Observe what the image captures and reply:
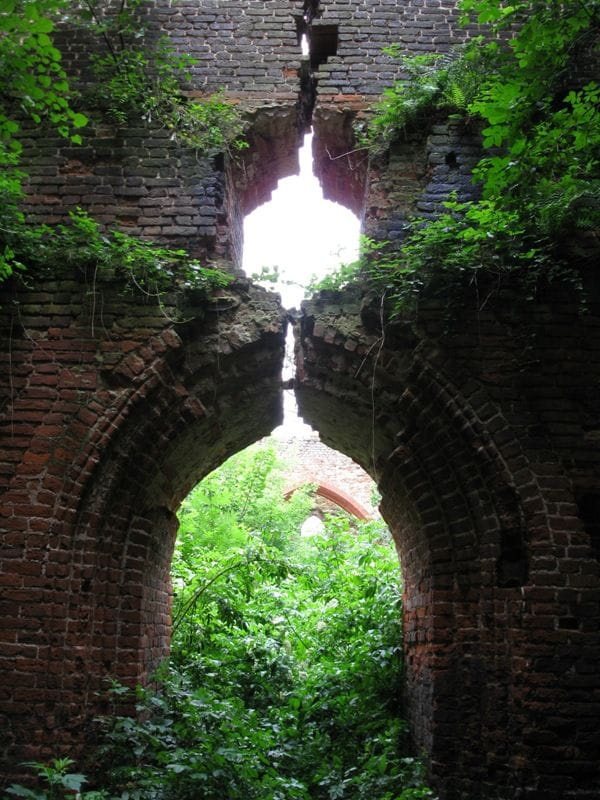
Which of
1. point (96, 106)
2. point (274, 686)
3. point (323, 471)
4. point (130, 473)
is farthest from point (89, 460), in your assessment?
point (323, 471)

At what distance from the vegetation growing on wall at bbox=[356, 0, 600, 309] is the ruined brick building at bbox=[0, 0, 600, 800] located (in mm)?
263

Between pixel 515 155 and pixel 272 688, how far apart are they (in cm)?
571

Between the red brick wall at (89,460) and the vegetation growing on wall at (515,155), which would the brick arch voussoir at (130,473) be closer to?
the red brick wall at (89,460)

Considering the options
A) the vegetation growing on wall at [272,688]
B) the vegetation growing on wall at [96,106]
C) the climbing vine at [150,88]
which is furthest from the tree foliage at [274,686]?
the climbing vine at [150,88]

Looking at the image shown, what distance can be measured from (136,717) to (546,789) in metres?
2.93

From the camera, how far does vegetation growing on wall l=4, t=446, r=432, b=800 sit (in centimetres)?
495

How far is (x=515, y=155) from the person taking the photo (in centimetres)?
519

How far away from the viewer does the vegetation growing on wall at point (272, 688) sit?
195 inches

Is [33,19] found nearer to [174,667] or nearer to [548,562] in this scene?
[548,562]

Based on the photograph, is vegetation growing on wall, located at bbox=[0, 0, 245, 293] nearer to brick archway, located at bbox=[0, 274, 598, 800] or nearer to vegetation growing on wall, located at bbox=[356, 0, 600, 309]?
brick archway, located at bbox=[0, 274, 598, 800]

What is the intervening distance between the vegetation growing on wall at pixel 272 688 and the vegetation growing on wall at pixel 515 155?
359 cm

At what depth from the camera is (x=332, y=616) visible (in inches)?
319

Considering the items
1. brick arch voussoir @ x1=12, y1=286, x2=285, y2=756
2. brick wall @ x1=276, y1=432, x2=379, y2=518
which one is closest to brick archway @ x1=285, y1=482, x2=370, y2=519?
brick wall @ x1=276, y1=432, x2=379, y2=518

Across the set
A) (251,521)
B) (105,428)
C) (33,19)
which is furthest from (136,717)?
(251,521)
